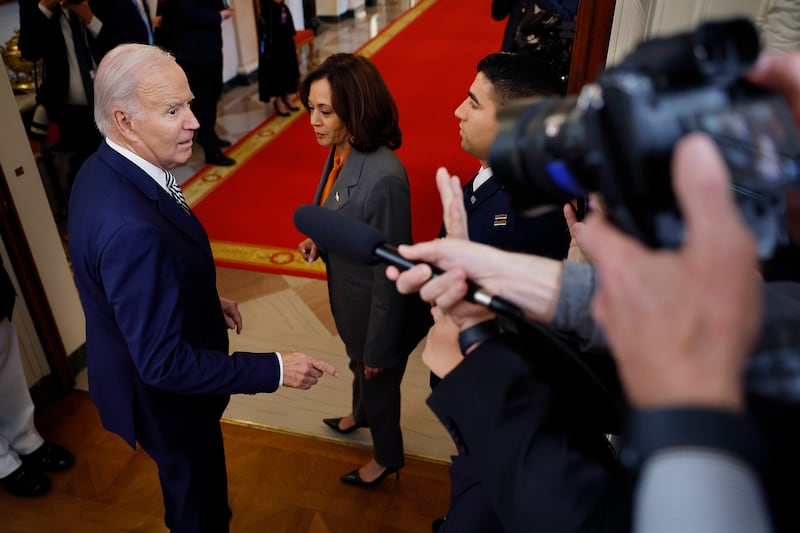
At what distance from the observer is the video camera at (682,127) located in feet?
1.66

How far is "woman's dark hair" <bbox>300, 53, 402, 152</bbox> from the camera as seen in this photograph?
6.78ft

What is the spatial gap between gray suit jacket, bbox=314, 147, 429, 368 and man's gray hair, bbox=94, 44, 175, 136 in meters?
0.69

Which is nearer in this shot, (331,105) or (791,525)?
(791,525)

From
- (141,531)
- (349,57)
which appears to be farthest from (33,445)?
(349,57)

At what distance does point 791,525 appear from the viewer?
1.94ft

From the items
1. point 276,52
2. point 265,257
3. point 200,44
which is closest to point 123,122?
point 265,257

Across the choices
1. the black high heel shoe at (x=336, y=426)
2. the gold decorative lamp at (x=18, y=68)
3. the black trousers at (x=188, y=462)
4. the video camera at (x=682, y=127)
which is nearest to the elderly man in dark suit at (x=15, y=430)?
the black trousers at (x=188, y=462)

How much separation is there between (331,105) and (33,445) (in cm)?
183

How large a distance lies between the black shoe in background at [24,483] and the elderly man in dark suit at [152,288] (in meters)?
0.94

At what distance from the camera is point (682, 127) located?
1.67 feet

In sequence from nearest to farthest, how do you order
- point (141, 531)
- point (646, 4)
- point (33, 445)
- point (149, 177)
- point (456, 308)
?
point (456, 308), point (646, 4), point (149, 177), point (141, 531), point (33, 445)

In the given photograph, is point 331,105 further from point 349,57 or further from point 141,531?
point 141,531

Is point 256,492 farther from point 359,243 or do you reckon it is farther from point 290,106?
point 290,106

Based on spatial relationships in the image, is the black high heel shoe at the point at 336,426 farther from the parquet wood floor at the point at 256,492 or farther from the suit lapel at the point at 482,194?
the suit lapel at the point at 482,194
